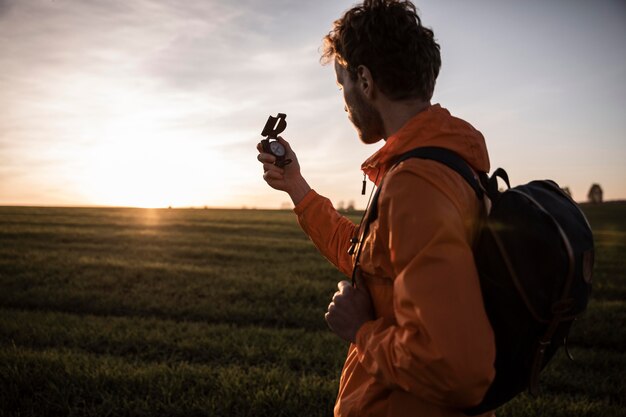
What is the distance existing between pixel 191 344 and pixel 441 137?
18.6 feet

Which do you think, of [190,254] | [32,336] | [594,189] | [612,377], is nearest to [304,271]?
[190,254]

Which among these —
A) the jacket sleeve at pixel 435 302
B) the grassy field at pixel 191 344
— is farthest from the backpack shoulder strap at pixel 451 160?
the grassy field at pixel 191 344

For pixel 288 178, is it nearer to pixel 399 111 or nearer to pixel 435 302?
pixel 399 111

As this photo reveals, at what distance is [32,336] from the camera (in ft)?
21.5

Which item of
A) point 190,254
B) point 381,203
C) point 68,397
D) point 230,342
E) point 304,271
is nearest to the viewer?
point 381,203

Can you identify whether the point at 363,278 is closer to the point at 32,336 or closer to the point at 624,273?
the point at 32,336

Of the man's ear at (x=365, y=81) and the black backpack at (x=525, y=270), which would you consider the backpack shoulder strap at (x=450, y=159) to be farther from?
the man's ear at (x=365, y=81)

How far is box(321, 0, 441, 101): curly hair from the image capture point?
1676mm

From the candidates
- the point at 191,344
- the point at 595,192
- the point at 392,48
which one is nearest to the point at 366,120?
the point at 392,48

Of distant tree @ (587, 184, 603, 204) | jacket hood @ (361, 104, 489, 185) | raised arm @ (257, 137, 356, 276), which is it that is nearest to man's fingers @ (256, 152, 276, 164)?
raised arm @ (257, 137, 356, 276)

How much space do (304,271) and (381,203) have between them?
1125cm

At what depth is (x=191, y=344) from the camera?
20.5 feet

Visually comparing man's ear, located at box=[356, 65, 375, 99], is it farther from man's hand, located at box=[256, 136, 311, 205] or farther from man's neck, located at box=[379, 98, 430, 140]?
man's hand, located at box=[256, 136, 311, 205]

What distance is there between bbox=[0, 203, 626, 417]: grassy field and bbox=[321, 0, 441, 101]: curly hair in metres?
3.73
